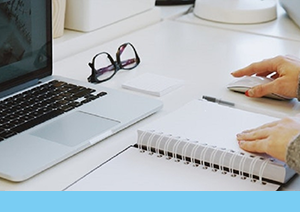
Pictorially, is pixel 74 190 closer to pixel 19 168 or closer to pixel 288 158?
pixel 19 168

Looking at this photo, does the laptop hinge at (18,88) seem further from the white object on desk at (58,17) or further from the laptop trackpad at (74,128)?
the white object on desk at (58,17)

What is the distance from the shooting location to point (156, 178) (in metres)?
1.03

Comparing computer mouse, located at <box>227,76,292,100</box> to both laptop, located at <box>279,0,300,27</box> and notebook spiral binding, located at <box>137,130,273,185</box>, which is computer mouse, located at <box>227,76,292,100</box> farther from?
laptop, located at <box>279,0,300,27</box>

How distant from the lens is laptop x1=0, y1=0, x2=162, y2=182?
3.53 ft

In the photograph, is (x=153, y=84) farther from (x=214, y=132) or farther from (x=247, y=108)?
(x=214, y=132)

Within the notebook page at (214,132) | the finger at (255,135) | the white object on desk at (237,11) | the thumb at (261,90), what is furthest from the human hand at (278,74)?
the white object on desk at (237,11)

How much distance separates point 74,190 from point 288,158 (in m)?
0.33

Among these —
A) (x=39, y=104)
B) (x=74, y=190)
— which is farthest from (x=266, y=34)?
(x=74, y=190)

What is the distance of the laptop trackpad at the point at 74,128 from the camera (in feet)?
3.69

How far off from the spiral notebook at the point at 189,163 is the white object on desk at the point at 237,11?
815 mm

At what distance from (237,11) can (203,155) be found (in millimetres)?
965

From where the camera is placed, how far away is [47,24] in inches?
54.3

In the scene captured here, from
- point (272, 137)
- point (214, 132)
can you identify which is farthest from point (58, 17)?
point (272, 137)

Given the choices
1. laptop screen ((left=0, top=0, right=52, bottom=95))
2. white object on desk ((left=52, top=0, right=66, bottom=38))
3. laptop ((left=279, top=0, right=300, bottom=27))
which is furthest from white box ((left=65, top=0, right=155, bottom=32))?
laptop ((left=279, top=0, right=300, bottom=27))
